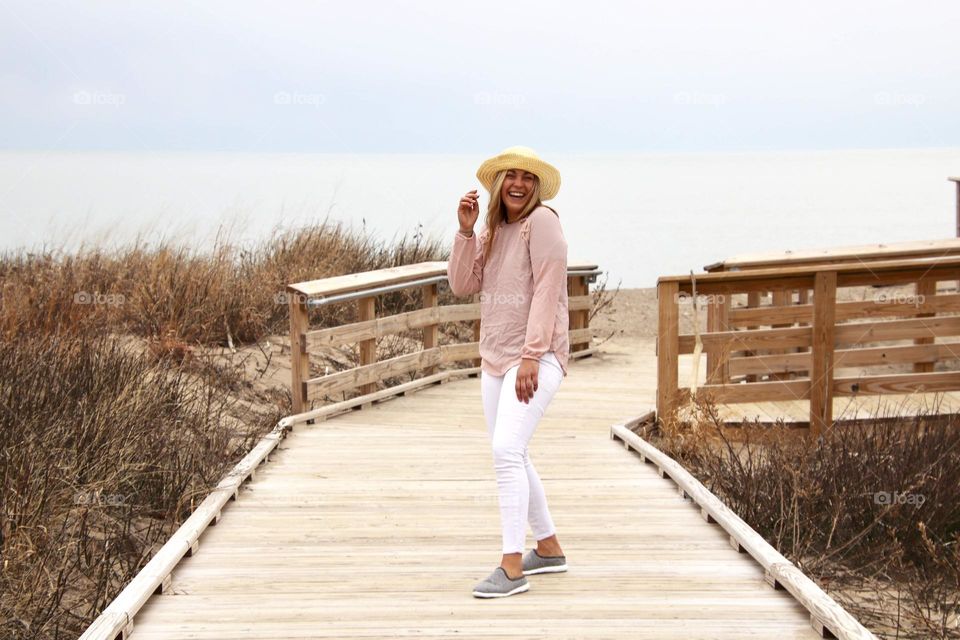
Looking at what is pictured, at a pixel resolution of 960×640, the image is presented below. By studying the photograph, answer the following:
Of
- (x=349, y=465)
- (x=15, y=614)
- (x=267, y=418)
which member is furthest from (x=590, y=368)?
(x=15, y=614)

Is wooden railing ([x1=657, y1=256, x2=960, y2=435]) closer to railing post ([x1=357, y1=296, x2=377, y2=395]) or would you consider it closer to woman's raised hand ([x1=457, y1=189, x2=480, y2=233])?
railing post ([x1=357, y1=296, x2=377, y2=395])

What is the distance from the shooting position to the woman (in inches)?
188

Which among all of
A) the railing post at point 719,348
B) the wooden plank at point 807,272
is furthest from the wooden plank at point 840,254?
the wooden plank at point 807,272

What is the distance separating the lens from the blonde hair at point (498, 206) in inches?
193

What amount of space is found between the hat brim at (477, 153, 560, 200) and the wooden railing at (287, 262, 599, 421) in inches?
153

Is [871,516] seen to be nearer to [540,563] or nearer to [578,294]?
[540,563]

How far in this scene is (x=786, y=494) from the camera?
6.81m

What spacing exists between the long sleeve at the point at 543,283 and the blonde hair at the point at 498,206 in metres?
0.10

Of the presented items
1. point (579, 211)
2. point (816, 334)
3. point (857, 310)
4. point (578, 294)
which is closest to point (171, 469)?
point (816, 334)

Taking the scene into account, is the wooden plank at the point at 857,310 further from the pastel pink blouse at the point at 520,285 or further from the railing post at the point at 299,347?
the pastel pink blouse at the point at 520,285

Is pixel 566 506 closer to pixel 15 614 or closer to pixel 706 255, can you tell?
pixel 15 614

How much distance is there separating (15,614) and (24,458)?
1305 millimetres

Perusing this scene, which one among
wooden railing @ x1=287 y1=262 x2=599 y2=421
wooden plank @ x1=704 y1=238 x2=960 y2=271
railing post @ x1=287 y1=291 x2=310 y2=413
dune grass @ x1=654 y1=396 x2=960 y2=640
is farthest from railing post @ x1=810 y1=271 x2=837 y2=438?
railing post @ x1=287 y1=291 x2=310 y2=413

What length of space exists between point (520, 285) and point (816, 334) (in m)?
4.54
